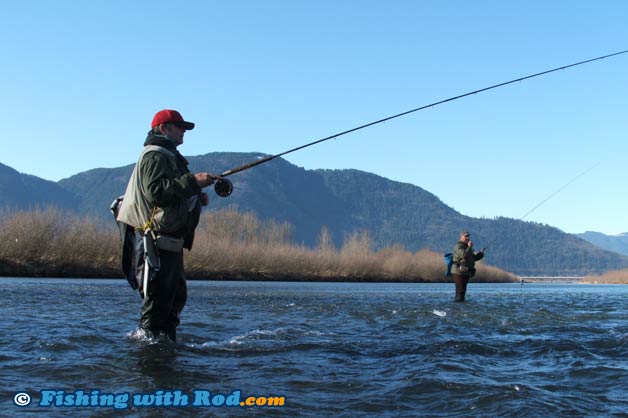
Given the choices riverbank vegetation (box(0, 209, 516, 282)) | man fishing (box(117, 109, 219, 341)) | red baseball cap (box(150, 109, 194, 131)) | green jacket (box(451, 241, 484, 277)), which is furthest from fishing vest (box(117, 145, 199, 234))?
riverbank vegetation (box(0, 209, 516, 282))

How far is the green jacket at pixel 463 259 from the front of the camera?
1973 cm

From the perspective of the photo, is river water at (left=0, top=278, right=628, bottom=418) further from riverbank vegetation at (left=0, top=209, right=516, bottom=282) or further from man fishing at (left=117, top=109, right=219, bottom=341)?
riverbank vegetation at (left=0, top=209, right=516, bottom=282)

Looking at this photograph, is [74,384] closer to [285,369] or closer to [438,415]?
[285,369]

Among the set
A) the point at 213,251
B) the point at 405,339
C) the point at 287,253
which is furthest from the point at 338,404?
the point at 287,253

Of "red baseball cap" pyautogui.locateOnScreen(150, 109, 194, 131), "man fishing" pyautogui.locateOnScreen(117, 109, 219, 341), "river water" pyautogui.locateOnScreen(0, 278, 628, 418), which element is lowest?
"river water" pyautogui.locateOnScreen(0, 278, 628, 418)

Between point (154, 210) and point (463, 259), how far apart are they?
14.3 m

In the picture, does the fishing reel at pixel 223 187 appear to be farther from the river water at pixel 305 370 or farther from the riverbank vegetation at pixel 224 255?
the riverbank vegetation at pixel 224 255

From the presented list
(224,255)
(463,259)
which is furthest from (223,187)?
(224,255)

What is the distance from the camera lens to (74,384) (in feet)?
17.2

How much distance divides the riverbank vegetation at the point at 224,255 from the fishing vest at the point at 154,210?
3989 cm

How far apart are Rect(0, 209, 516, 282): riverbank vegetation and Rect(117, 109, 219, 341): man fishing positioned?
130 ft

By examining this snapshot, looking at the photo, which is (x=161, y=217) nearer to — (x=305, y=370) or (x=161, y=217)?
(x=161, y=217)

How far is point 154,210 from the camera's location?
264 inches

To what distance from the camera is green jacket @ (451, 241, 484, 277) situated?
19.7 m
